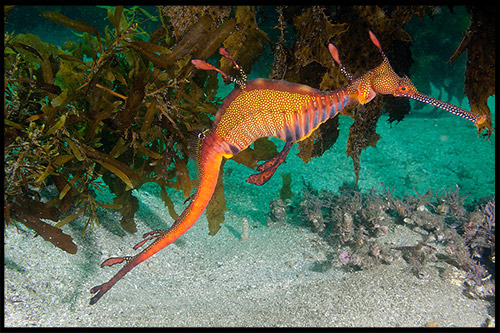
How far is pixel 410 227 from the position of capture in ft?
15.5

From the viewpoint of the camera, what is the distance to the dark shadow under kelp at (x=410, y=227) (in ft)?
12.5

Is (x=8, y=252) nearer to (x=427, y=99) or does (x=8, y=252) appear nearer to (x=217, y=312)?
(x=217, y=312)

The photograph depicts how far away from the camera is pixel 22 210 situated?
2.91 m

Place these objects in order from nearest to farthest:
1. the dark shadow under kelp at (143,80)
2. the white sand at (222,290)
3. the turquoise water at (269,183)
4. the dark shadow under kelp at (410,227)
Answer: the dark shadow under kelp at (143,80) → the white sand at (222,290) → the turquoise water at (269,183) → the dark shadow under kelp at (410,227)

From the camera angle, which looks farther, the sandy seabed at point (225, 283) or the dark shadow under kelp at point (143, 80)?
the sandy seabed at point (225, 283)

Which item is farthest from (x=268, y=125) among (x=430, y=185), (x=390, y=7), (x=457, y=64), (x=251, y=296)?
(x=457, y=64)

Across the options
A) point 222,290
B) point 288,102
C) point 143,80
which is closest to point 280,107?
point 288,102

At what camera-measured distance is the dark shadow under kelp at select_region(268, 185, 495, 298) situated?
151 inches

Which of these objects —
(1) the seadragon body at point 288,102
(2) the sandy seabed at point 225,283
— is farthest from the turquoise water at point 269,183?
(1) the seadragon body at point 288,102

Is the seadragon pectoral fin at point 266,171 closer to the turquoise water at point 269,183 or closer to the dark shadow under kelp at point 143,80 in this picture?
the dark shadow under kelp at point 143,80

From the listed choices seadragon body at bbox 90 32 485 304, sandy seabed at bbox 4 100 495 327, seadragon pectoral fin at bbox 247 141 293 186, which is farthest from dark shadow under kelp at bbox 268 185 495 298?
seadragon body at bbox 90 32 485 304

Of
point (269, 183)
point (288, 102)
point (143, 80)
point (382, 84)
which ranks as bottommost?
point (269, 183)

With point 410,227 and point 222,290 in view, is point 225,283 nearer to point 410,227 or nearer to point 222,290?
point 222,290

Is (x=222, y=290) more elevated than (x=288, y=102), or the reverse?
(x=288, y=102)
